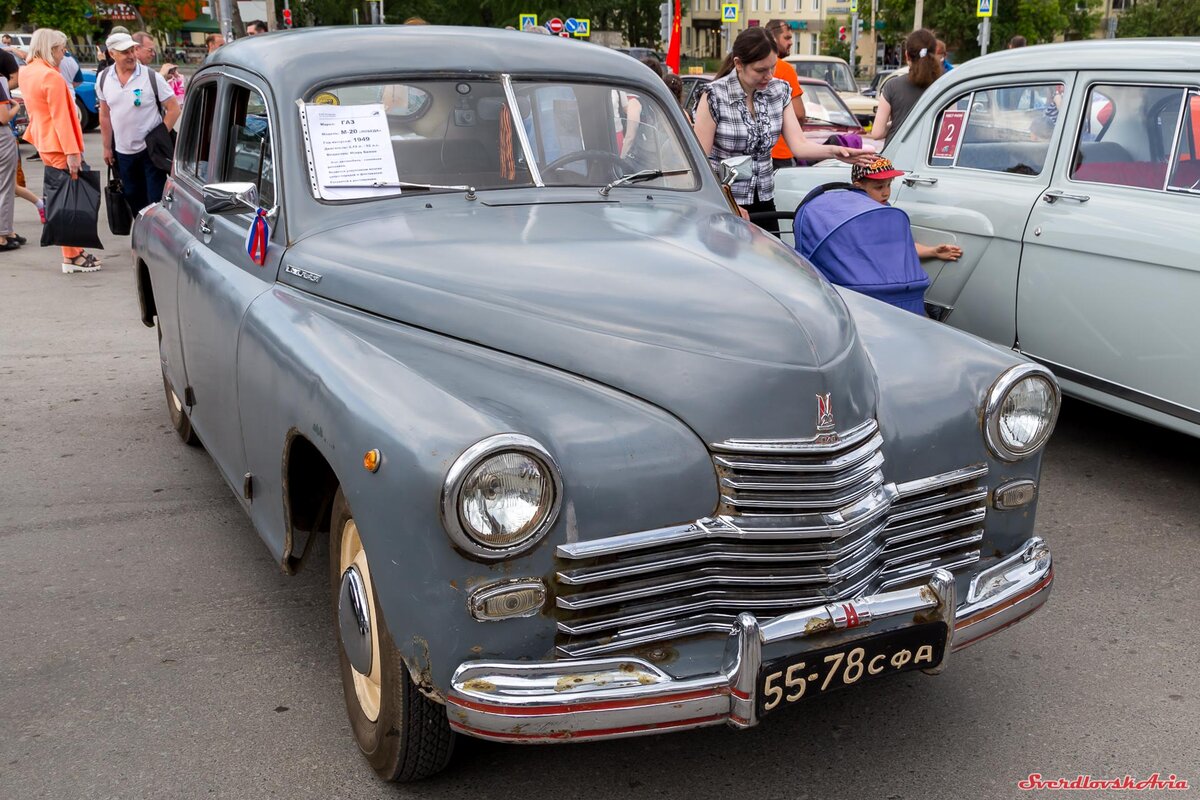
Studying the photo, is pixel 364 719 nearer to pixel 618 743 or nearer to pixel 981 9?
pixel 618 743

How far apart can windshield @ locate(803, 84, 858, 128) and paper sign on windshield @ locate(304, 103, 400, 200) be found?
35.5 feet

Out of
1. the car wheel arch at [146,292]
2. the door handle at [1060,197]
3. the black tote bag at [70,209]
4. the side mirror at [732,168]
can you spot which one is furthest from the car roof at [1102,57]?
the black tote bag at [70,209]

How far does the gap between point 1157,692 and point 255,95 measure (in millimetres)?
3388

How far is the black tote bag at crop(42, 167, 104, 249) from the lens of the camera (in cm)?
894

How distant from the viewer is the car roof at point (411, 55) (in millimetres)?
3693

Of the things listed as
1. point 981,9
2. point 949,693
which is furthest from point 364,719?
point 981,9

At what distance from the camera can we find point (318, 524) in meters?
3.11

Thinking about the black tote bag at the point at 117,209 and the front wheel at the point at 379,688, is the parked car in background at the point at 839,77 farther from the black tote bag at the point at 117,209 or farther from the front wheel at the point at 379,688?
the front wheel at the point at 379,688

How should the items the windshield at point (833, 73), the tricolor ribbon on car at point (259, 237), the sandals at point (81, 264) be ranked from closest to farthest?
the tricolor ribbon on car at point (259, 237), the sandals at point (81, 264), the windshield at point (833, 73)

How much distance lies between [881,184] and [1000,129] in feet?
2.26

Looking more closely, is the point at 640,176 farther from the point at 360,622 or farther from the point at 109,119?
the point at 109,119

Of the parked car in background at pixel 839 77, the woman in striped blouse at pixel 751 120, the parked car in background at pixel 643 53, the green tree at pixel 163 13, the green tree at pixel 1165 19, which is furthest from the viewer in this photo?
the green tree at pixel 163 13

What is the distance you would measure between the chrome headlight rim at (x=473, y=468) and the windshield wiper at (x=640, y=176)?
5.21 ft

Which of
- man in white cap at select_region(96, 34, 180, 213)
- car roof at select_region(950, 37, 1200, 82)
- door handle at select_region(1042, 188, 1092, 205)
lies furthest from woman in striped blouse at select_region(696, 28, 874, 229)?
man in white cap at select_region(96, 34, 180, 213)
